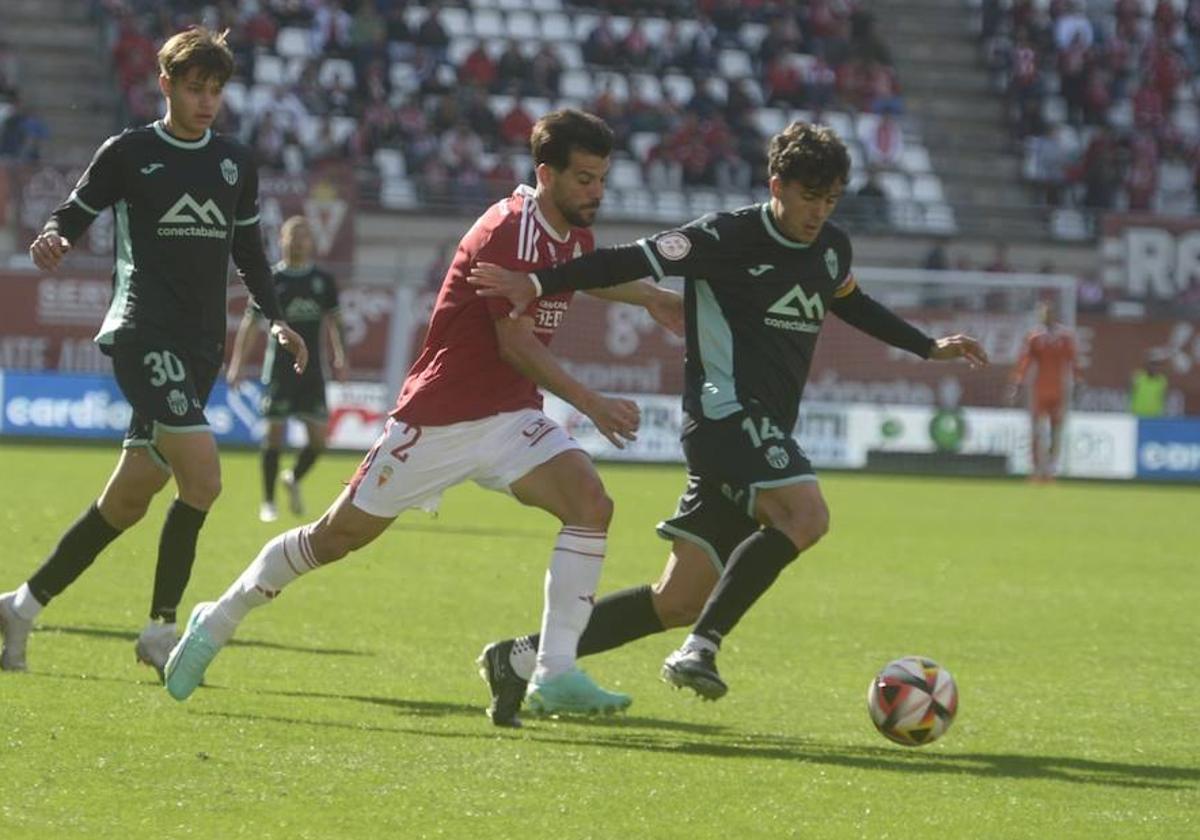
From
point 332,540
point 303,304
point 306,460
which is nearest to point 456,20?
point 306,460

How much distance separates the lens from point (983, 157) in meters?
35.3

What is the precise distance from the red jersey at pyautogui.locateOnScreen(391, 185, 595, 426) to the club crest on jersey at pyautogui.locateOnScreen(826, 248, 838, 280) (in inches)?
35.5

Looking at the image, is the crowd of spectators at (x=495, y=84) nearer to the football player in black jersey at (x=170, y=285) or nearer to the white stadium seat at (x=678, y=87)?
the white stadium seat at (x=678, y=87)

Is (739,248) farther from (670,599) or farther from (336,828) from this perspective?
(336,828)

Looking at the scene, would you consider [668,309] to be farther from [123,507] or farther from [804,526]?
[123,507]

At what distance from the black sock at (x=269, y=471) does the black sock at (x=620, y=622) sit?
8829 mm

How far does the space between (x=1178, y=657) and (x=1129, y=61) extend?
2872 centimetres

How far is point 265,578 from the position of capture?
23.1ft

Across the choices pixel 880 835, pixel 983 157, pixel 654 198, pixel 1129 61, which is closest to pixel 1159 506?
pixel 654 198

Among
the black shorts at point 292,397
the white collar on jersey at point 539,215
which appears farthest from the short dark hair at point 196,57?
the black shorts at point 292,397

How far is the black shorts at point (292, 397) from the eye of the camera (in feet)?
52.6

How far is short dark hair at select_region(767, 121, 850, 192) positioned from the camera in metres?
6.90

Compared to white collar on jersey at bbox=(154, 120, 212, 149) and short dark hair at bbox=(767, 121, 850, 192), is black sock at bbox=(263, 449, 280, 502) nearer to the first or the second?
white collar on jersey at bbox=(154, 120, 212, 149)

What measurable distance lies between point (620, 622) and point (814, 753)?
3.10 ft
